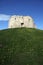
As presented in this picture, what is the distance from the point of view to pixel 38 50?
2998 centimetres

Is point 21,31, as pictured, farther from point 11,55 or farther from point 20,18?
point 20,18

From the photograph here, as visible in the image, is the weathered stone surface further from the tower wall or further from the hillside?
the hillside

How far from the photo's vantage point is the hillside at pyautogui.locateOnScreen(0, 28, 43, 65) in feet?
87.2

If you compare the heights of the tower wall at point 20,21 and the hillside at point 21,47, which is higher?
the tower wall at point 20,21

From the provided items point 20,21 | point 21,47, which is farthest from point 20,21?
point 21,47

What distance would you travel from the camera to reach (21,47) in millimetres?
30391

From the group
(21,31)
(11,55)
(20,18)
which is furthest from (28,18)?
(11,55)

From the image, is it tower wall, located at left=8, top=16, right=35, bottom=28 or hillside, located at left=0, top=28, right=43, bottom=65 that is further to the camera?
tower wall, located at left=8, top=16, right=35, bottom=28

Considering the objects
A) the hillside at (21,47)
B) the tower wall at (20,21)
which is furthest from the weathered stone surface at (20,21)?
the hillside at (21,47)

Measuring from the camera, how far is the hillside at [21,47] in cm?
2659

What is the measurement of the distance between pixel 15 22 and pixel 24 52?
99764 mm

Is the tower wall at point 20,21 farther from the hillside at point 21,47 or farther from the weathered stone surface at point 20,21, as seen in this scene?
the hillside at point 21,47

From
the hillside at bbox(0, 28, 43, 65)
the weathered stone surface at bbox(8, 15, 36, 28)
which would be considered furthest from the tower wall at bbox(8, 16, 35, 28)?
the hillside at bbox(0, 28, 43, 65)

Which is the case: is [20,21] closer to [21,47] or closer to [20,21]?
[20,21]
